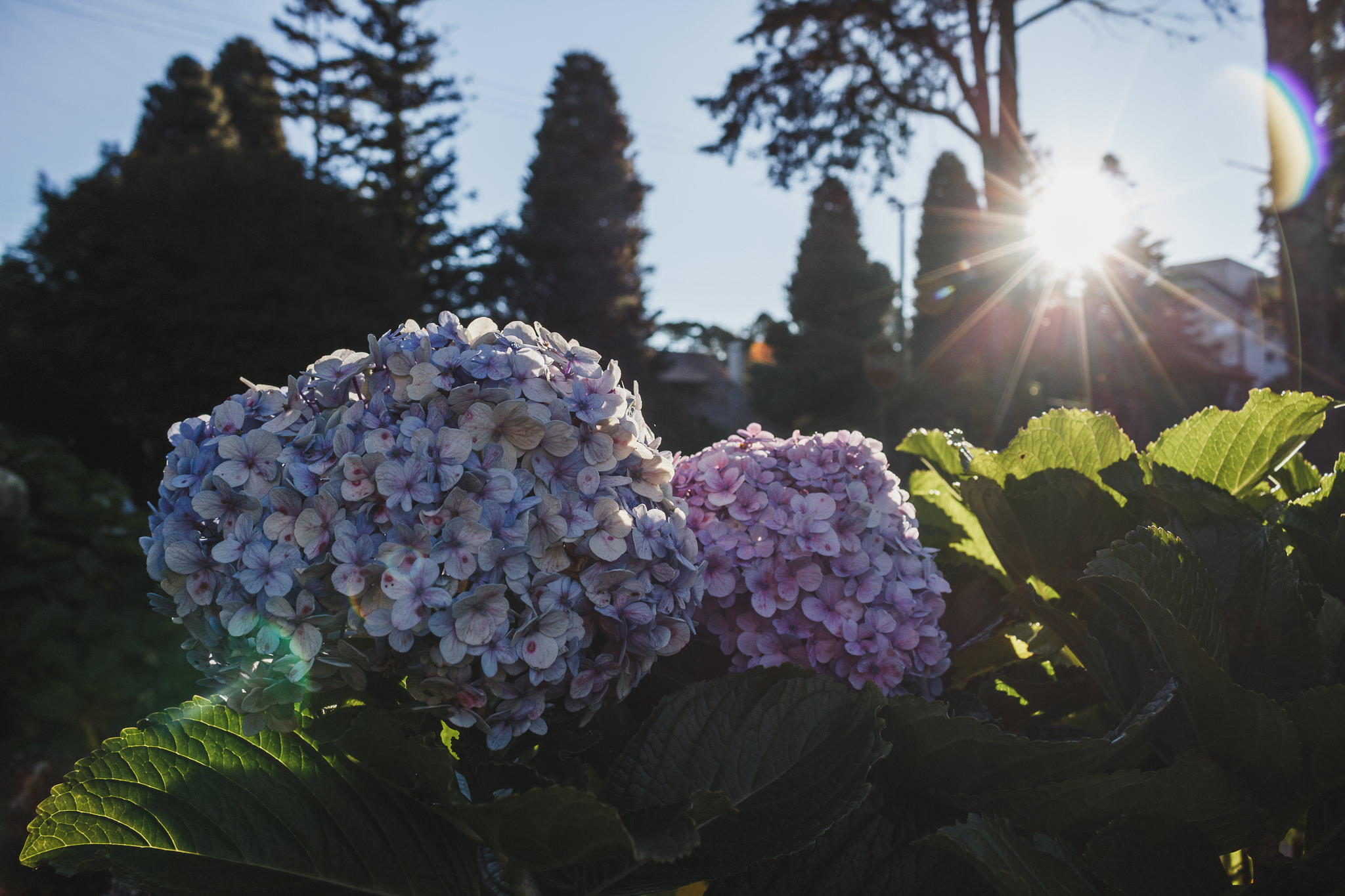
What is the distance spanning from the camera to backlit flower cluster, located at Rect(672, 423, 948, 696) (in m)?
1.11

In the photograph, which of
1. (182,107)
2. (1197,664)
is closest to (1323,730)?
(1197,664)

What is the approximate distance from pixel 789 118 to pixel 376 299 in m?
7.84

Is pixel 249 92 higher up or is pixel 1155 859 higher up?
pixel 249 92

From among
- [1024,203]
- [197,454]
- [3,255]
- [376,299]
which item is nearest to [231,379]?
[376,299]

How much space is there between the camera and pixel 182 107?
75.2ft

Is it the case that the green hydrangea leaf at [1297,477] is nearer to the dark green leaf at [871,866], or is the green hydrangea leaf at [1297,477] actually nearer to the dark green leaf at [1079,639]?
the dark green leaf at [1079,639]

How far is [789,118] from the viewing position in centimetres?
1421

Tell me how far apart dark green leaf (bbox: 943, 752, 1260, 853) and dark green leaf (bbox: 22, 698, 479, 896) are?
0.68m

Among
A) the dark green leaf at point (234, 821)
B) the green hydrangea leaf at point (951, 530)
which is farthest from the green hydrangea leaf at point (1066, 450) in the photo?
the dark green leaf at point (234, 821)

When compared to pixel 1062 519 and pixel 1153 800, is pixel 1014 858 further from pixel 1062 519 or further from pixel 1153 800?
pixel 1062 519

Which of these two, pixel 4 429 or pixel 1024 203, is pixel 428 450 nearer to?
pixel 4 429

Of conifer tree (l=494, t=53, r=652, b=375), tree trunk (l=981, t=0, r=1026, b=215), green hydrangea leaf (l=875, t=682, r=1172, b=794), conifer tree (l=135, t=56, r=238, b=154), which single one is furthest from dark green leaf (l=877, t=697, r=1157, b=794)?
conifer tree (l=135, t=56, r=238, b=154)

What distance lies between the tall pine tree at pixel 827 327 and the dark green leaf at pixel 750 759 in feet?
67.6

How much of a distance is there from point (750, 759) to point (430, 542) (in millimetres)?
461
